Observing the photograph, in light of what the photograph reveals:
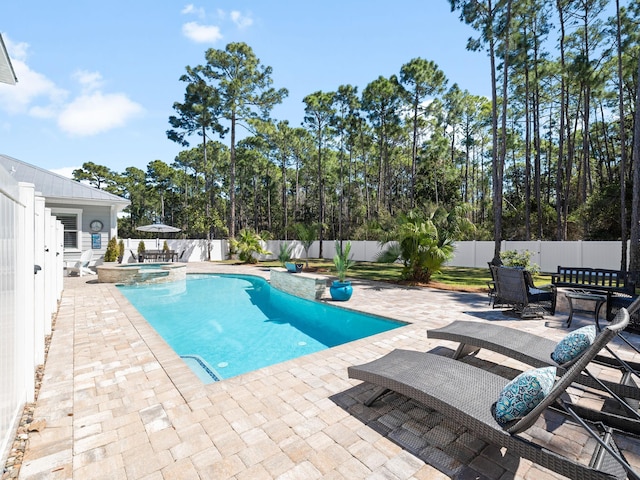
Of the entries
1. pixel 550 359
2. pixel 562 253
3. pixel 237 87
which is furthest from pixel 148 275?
pixel 562 253

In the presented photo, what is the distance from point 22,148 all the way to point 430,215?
25.3m

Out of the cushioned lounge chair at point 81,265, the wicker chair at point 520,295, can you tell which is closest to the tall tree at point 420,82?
the wicker chair at point 520,295

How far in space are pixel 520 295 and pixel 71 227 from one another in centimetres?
1710

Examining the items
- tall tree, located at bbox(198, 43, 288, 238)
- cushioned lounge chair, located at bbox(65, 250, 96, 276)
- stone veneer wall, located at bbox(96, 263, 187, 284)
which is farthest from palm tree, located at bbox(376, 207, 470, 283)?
tall tree, located at bbox(198, 43, 288, 238)

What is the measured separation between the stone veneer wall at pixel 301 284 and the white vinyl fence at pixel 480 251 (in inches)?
231

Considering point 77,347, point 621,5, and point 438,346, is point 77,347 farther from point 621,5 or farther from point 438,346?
point 621,5

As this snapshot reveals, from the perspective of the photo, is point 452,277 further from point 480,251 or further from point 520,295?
point 520,295

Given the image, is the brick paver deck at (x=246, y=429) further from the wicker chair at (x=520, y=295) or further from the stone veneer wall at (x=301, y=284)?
the stone veneer wall at (x=301, y=284)

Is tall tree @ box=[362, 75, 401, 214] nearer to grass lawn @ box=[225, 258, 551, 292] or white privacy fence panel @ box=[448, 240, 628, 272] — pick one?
white privacy fence panel @ box=[448, 240, 628, 272]

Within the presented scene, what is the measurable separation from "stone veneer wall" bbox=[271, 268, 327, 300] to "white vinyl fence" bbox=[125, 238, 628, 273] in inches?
231

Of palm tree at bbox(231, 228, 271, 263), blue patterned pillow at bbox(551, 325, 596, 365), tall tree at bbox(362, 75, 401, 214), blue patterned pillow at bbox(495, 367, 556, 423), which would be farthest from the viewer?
tall tree at bbox(362, 75, 401, 214)

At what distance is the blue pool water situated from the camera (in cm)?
531

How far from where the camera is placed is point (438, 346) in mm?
4340

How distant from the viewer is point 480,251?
723 inches
